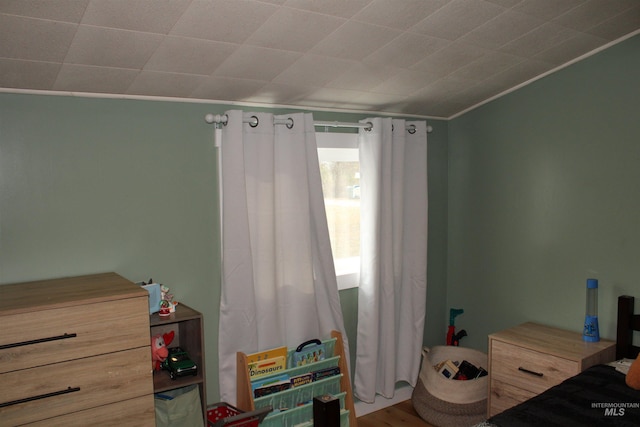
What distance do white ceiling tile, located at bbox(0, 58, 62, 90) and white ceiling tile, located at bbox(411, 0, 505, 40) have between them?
149 centimetres

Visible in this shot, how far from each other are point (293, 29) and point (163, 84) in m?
0.71

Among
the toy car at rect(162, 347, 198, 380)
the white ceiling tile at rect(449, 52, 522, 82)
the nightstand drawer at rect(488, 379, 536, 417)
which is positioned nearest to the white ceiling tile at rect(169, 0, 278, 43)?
the white ceiling tile at rect(449, 52, 522, 82)

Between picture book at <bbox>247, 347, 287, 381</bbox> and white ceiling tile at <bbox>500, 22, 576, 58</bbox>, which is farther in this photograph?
picture book at <bbox>247, 347, 287, 381</bbox>

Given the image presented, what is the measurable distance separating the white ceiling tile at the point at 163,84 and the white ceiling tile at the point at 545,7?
141 centimetres

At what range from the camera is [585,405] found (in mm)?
2080

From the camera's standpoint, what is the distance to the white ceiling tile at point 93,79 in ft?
6.98

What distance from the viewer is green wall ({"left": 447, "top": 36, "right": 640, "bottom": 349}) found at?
2824 millimetres

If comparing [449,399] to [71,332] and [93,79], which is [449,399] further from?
[93,79]

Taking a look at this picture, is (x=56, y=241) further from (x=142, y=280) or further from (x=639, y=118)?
(x=639, y=118)

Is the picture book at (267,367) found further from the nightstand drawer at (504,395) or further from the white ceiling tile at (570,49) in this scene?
the white ceiling tile at (570,49)

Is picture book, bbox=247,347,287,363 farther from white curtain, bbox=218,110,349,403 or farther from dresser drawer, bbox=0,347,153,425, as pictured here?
dresser drawer, bbox=0,347,153,425

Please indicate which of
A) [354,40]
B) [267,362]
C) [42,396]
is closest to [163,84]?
[354,40]

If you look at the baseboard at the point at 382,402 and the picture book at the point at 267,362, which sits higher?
Answer: the picture book at the point at 267,362

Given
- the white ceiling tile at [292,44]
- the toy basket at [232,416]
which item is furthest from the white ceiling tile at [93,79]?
the toy basket at [232,416]
